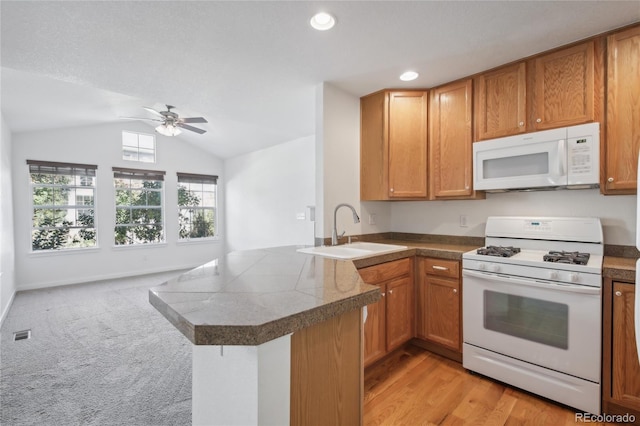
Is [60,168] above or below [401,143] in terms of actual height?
above

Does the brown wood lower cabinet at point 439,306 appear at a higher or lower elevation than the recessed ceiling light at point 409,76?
lower

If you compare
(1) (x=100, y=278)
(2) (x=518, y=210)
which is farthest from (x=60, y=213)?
(2) (x=518, y=210)

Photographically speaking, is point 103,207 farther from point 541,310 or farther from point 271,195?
point 541,310

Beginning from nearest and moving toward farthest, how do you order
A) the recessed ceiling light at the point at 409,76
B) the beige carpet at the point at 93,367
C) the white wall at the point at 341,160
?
the beige carpet at the point at 93,367
the recessed ceiling light at the point at 409,76
the white wall at the point at 341,160

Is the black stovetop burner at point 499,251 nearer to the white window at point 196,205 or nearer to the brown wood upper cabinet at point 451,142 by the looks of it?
the brown wood upper cabinet at point 451,142

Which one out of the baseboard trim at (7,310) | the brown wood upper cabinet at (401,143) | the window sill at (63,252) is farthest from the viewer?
the window sill at (63,252)

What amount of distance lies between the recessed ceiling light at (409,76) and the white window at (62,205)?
580 cm

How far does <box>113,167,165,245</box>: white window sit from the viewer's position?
5887 millimetres

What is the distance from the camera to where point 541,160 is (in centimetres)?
214

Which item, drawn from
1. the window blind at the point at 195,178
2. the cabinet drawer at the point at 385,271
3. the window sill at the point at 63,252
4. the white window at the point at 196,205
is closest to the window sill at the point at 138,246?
the window sill at the point at 63,252

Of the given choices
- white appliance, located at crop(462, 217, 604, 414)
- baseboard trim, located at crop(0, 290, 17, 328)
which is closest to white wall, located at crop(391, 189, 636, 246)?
white appliance, located at crop(462, 217, 604, 414)

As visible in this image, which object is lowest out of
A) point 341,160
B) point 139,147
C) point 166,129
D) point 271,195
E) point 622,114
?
point 271,195

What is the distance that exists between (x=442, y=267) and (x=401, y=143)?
119 centimetres

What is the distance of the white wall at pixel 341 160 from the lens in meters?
2.62
